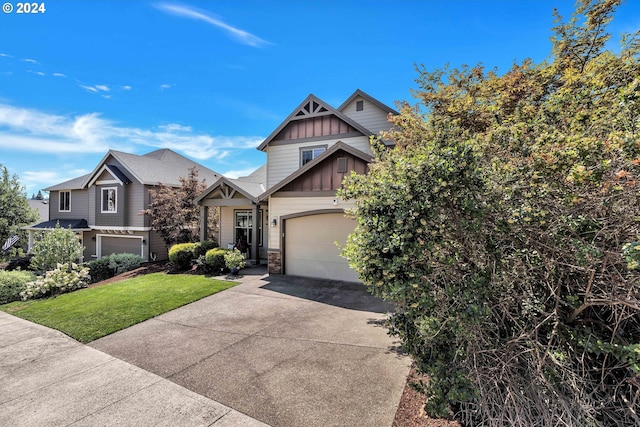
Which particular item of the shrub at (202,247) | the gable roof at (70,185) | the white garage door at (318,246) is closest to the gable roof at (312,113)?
the white garage door at (318,246)

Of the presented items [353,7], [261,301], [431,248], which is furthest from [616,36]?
[261,301]

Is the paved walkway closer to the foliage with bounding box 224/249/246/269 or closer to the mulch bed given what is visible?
the mulch bed

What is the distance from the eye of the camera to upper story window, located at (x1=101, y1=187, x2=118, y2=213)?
18844 millimetres

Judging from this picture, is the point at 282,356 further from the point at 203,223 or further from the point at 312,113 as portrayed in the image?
the point at 312,113

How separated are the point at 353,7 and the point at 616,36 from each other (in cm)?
647

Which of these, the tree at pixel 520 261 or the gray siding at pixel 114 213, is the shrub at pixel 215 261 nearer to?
the gray siding at pixel 114 213

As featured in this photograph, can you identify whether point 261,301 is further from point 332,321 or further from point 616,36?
point 616,36

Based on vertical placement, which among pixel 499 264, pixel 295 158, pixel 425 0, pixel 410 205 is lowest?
pixel 499 264

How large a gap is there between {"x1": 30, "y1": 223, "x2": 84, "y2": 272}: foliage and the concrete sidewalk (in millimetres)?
8817

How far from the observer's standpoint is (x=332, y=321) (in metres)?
6.92

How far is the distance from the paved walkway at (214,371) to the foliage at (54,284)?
11.5 ft

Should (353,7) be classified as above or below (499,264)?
above

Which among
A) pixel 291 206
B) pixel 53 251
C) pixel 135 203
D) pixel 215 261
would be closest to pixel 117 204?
pixel 135 203

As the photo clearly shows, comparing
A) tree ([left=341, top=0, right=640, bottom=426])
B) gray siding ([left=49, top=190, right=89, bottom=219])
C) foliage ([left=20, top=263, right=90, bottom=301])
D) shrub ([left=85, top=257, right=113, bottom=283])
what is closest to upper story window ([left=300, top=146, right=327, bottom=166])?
foliage ([left=20, top=263, right=90, bottom=301])
